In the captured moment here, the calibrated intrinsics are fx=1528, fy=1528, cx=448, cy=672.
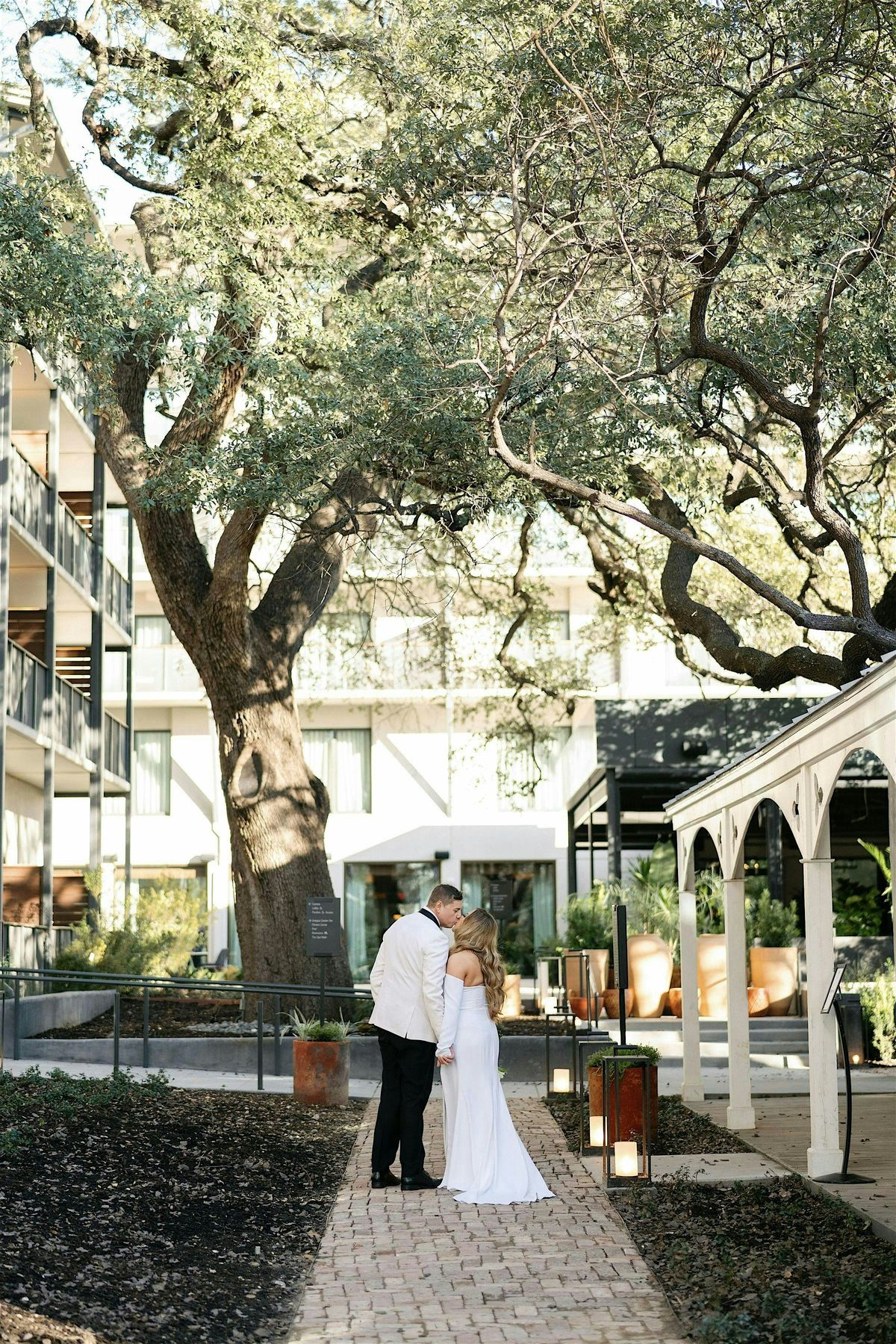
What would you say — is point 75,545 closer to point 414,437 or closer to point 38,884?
point 38,884

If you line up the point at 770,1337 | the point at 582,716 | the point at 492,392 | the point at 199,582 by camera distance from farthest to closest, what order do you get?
the point at 582,716 → the point at 199,582 → the point at 492,392 → the point at 770,1337

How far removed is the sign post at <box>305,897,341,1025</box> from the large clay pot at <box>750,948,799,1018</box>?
5854 mm

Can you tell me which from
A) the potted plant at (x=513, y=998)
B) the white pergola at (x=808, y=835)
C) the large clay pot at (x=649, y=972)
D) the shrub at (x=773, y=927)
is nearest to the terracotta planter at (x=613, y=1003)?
the large clay pot at (x=649, y=972)

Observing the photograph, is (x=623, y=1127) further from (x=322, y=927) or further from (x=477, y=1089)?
(x=322, y=927)

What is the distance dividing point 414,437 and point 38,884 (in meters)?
15.2

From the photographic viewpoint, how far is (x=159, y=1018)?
18.7 meters

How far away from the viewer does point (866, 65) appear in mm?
10820

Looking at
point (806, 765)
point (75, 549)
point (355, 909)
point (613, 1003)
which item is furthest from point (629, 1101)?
point (355, 909)

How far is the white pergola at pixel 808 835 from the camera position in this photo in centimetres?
797

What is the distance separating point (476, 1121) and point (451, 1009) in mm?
646

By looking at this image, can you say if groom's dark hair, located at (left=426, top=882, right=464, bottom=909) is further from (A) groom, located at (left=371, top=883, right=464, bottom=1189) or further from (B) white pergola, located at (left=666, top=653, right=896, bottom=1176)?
(B) white pergola, located at (left=666, top=653, right=896, bottom=1176)

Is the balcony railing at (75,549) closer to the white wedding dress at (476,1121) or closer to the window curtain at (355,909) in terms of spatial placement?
the window curtain at (355,909)

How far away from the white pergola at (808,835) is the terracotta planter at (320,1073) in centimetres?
307

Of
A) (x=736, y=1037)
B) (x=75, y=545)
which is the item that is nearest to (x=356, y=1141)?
(x=736, y=1037)
